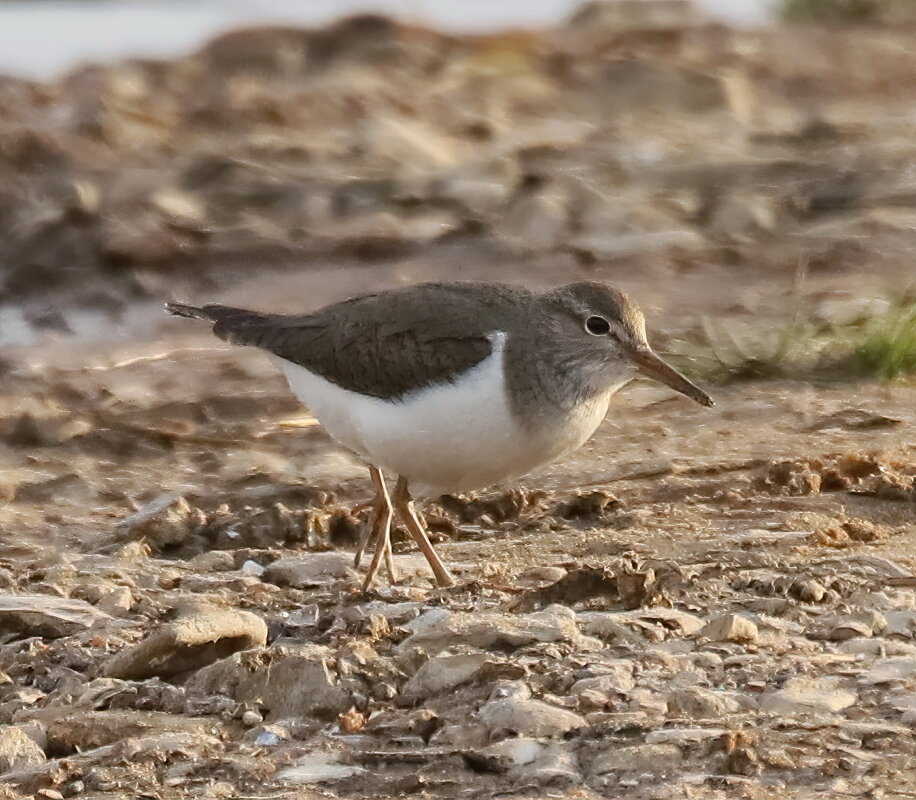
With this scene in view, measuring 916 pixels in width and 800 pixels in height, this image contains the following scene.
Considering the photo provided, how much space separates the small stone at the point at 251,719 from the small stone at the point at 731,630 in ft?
4.53

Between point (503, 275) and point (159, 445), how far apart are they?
305cm

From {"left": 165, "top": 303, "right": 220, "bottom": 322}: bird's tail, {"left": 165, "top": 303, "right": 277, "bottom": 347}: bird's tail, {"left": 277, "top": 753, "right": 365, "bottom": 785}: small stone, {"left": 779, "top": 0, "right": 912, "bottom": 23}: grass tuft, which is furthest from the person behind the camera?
{"left": 779, "top": 0, "right": 912, "bottom": 23}: grass tuft

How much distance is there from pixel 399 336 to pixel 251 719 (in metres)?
1.80

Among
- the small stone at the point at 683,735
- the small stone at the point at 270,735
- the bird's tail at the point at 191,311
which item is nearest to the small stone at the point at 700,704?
the small stone at the point at 683,735

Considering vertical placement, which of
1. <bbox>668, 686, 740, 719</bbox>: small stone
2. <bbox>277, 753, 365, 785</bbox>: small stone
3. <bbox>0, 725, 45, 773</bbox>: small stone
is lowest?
<bbox>0, 725, 45, 773</bbox>: small stone

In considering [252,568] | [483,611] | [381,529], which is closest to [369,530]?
[381,529]

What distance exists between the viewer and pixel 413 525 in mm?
6270

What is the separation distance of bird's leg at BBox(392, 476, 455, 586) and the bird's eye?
0.89 meters

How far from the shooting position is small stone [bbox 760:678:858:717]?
15.3 ft

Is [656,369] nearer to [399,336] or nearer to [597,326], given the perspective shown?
[597,326]

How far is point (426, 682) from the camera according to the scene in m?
5.00

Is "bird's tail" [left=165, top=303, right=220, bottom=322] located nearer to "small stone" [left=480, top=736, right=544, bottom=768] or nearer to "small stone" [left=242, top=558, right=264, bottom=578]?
"small stone" [left=242, top=558, right=264, bottom=578]

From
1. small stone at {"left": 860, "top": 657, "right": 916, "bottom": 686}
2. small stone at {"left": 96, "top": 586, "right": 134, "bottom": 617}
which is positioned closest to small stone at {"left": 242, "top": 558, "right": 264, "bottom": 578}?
small stone at {"left": 96, "top": 586, "right": 134, "bottom": 617}

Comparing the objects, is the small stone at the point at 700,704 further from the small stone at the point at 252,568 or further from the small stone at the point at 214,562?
the small stone at the point at 214,562
